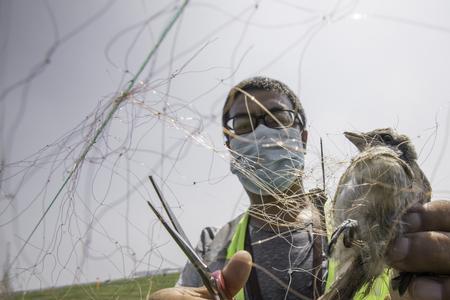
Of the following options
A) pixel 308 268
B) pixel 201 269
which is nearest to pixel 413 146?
pixel 308 268

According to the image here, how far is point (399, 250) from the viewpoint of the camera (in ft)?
5.39

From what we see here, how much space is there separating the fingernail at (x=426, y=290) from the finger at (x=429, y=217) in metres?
0.23

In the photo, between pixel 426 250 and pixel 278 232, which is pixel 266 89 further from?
pixel 426 250

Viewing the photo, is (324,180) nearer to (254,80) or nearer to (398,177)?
(398,177)

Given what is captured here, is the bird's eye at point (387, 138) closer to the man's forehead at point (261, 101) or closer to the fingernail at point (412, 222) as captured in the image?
the fingernail at point (412, 222)

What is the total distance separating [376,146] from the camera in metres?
1.98

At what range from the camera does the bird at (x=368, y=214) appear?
166 cm

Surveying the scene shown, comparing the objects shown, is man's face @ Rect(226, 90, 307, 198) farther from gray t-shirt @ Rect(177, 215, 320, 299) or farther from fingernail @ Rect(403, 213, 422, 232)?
fingernail @ Rect(403, 213, 422, 232)

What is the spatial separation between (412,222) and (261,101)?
171cm

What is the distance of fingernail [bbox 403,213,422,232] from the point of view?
1.69 m

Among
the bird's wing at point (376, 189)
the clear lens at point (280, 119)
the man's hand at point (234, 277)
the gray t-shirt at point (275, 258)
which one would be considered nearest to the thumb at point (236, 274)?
the man's hand at point (234, 277)

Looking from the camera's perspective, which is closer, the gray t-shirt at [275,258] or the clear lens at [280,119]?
the gray t-shirt at [275,258]

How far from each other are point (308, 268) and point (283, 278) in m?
0.20

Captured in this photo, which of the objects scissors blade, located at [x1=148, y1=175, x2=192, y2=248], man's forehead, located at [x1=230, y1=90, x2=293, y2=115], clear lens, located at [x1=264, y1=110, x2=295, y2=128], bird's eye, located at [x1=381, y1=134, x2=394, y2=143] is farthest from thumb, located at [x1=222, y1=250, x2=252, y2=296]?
man's forehead, located at [x1=230, y1=90, x2=293, y2=115]
